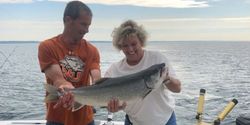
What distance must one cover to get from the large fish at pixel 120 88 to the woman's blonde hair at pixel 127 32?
49 cm

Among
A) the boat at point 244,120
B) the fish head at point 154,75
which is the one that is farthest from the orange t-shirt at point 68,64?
the boat at point 244,120

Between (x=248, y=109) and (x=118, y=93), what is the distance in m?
14.9

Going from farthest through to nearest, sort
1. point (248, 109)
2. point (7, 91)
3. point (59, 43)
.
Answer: point (7, 91), point (248, 109), point (59, 43)

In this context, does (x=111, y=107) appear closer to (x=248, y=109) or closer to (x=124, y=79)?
(x=124, y=79)

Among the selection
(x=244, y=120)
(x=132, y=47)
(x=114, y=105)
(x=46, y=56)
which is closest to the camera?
(x=114, y=105)

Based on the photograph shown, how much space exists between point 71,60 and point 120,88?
649mm

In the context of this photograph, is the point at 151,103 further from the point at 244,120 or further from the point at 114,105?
the point at 244,120

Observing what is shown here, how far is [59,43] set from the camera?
4.96 meters

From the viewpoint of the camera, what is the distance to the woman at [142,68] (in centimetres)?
502

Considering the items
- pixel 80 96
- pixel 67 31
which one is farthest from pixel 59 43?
pixel 80 96

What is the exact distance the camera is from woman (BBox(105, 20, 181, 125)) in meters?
5.02

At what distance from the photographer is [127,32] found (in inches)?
199

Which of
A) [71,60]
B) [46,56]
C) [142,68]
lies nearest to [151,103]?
[142,68]

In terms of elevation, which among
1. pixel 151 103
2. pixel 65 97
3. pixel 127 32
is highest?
pixel 127 32
